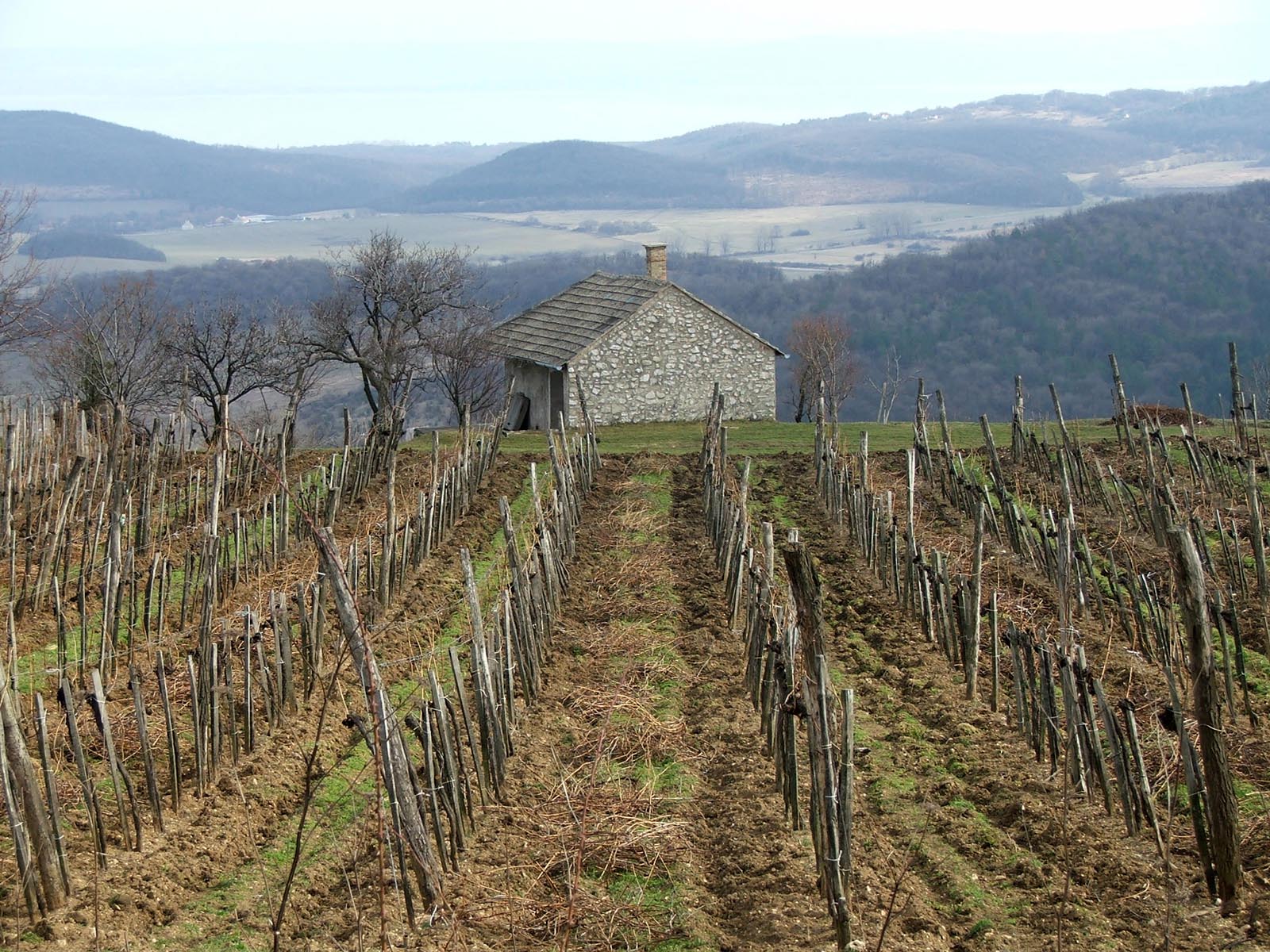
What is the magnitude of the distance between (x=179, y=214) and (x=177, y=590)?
6390 inches

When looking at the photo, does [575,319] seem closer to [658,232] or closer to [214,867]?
[214,867]

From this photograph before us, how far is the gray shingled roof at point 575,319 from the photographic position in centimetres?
2598

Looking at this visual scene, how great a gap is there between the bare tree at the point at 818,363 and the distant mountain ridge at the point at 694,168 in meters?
117

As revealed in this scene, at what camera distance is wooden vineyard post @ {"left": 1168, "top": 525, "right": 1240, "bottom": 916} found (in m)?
5.61

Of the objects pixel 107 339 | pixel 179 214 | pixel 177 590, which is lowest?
pixel 177 590

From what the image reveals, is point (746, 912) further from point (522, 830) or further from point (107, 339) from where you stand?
point (107, 339)

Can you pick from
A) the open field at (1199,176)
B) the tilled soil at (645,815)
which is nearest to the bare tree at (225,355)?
the tilled soil at (645,815)

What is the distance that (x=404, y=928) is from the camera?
18.9 ft

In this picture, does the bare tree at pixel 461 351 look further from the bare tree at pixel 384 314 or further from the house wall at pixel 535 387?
the house wall at pixel 535 387

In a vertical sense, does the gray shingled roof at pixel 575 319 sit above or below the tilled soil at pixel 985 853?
above

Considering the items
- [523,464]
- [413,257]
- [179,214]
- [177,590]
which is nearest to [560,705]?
[177,590]

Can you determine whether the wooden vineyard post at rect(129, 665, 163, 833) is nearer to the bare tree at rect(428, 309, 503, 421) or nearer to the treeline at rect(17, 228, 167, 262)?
the bare tree at rect(428, 309, 503, 421)

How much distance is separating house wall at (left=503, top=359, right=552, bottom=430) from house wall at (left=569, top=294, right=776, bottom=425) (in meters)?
1.32

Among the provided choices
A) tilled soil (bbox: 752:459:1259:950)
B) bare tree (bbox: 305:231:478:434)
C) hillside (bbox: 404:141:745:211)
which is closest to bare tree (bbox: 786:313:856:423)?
bare tree (bbox: 305:231:478:434)
